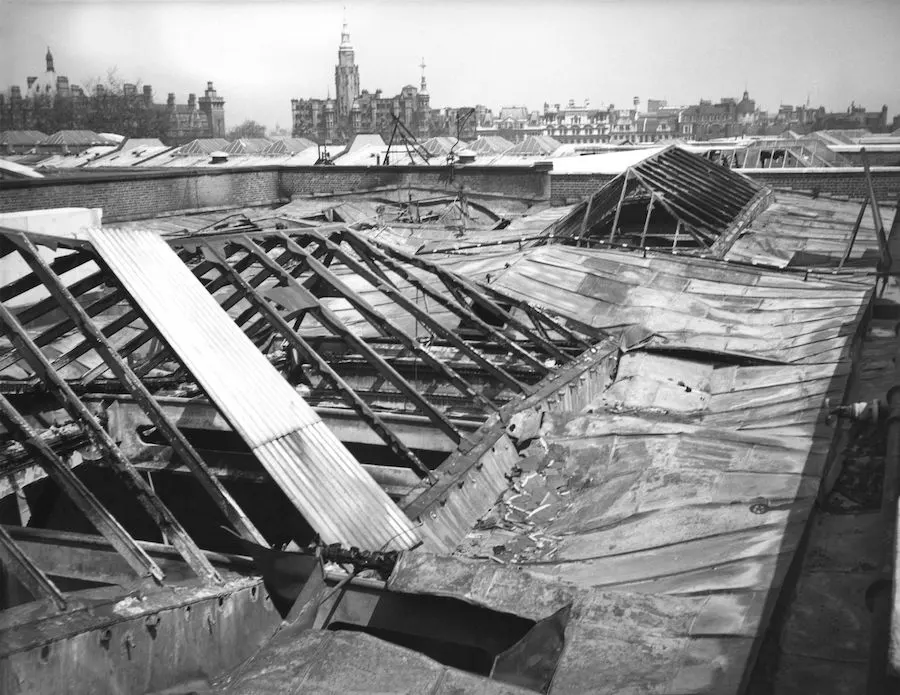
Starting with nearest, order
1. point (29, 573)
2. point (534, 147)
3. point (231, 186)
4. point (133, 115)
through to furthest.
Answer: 1. point (29, 573)
2. point (231, 186)
3. point (534, 147)
4. point (133, 115)

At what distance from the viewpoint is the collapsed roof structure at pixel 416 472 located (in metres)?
5.10

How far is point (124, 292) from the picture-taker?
25.3ft

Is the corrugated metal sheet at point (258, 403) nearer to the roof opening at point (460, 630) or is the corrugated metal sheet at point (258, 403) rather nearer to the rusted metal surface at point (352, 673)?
the roof opening at point (460, 630)

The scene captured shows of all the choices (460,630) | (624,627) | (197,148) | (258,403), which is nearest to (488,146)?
(197,148)

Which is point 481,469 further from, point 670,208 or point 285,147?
point 285,147

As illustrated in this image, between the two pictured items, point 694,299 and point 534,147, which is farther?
point 534,147

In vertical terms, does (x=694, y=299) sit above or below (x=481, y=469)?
above

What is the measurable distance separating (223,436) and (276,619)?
630cm

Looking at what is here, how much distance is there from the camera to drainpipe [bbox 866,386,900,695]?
328 centimetres

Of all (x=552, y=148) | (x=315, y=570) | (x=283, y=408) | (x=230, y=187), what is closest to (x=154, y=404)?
(x=283, y=408)

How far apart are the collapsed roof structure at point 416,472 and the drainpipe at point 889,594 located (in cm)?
64

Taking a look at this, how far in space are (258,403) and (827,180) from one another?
81.8 ft

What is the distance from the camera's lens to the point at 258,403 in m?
7.20

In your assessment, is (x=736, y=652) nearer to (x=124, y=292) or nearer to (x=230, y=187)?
(x=124, y=292)
